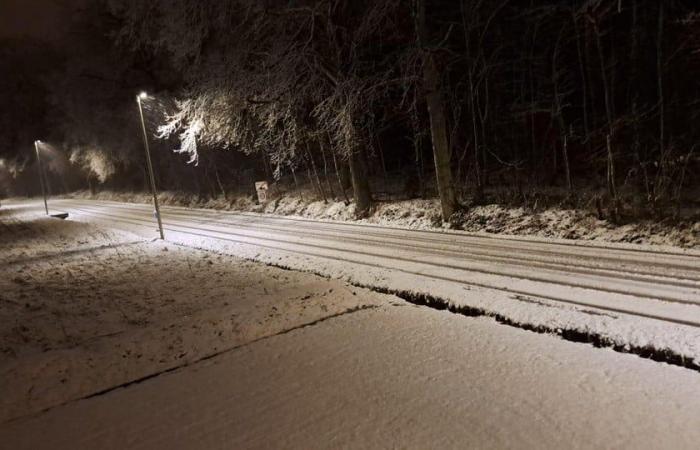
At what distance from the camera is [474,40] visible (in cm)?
2347

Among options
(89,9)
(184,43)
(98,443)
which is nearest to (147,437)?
(98,443)

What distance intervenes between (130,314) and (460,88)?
19587mm

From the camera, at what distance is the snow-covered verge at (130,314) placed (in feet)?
22.2

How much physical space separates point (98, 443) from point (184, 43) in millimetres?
17825

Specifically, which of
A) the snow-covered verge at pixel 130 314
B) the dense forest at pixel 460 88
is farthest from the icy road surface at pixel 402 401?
the dense forest at pixel 460 88

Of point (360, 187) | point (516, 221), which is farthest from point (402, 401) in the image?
point (360, 187)

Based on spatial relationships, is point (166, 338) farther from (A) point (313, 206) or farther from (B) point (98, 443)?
(A) point (313, 206)

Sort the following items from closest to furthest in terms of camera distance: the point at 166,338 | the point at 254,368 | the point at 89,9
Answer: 1. the point at 254,368
2. the point at 166,338
3. the point at 89,9

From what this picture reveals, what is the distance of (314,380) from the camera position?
6.07m

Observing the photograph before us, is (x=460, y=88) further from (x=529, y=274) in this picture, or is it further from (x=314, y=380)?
(x=314, y=380)

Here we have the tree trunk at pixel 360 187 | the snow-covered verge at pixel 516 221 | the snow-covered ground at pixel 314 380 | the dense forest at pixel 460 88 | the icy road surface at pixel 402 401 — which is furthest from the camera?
the tree trunk at pixel 360 187

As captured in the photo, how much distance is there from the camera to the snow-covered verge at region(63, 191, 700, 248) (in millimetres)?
11938

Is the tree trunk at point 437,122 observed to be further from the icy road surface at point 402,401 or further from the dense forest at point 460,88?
the icy road surface at point 402,401

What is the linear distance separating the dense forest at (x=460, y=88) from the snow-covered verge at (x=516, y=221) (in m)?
0.64
